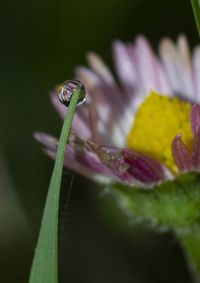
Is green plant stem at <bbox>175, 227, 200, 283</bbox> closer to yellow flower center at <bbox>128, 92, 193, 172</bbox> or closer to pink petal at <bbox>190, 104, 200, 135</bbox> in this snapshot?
yellow flower center at <bbox>128, 92, 193, 172</bbox>

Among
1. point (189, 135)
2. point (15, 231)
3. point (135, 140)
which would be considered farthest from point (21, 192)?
point (189, 135)

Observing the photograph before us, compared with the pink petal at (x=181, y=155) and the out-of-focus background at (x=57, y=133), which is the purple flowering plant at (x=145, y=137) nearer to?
the pink petal at (x=181, y=155)

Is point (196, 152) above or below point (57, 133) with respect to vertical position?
below

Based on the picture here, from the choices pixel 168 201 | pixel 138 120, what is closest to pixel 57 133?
pixel 138 120

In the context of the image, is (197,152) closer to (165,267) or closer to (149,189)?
(149,189)

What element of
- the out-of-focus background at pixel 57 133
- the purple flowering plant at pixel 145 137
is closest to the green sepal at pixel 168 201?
the purple flowering plant at pixel 145 137

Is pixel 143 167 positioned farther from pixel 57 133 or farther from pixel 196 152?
pixel 57 133

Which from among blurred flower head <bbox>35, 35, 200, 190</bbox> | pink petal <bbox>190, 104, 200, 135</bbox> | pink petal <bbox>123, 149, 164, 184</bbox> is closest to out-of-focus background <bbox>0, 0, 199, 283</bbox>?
blurred flower head <bbox>35, 35, 200, 190</bbox>

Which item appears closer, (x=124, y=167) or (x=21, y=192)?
(x=124, y=167)
